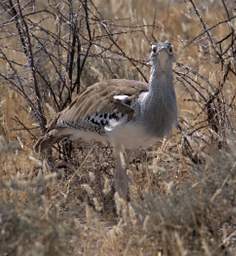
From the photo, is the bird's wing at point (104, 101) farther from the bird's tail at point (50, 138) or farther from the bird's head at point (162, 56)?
the bird's head at point (162, 56)

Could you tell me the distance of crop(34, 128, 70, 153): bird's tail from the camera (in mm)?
4574

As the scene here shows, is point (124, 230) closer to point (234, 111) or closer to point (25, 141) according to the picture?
point (234, 111)

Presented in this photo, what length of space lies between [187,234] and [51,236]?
0.55 metres

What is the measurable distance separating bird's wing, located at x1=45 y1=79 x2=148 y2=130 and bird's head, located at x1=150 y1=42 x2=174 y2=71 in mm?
232

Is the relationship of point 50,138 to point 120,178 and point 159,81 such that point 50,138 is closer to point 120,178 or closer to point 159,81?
point 120,178

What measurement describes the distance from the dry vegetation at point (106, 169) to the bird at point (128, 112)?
119 millimetres

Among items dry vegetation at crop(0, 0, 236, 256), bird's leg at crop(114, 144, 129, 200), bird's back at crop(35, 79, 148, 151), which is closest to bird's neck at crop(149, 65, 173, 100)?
bird's back at crop(35, 79, 148, 151)

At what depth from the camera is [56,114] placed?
15.5 feet

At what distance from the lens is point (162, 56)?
13.3 ft

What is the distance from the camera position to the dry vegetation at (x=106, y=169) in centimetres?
316

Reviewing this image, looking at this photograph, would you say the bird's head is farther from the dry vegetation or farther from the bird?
the dry vegetation

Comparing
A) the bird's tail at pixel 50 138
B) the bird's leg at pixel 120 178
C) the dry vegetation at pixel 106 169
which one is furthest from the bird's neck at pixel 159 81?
the bird's tail at pixel 50 138

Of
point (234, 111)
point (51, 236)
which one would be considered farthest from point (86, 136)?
point (51, 236)

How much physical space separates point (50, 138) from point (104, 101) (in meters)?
0.42
